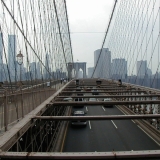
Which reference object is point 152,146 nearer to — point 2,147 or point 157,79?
point 157,79

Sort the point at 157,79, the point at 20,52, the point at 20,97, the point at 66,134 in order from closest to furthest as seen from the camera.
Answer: the point at 20,97 < the point at 20,52 < the point at 157,79 < the point at 66,134

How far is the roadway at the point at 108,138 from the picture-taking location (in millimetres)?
12664

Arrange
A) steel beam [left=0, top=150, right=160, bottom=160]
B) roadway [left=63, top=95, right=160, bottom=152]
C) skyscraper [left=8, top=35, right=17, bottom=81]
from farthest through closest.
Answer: roadway [left=63, top=95, right=160, bottom=152] < skyscraper [left=8, top=35, right=17, bottom=81] < steel beam [left=0, top=150, right=160, bottom=160]

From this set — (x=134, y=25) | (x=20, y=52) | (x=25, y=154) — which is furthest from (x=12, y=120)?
(x=134, y=25)

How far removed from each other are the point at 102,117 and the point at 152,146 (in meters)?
8.88

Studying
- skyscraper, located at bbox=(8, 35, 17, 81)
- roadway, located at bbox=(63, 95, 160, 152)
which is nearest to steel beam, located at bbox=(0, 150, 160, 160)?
skyscraper, located at bbox=(8, 35, 17, 81)

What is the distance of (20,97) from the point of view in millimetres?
5848

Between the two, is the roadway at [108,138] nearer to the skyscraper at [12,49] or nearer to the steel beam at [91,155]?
the skyscraper at [12,49]

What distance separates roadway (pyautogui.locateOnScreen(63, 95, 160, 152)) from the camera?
12.7 m

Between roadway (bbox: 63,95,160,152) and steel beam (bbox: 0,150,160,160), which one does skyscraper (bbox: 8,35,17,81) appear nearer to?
steel beam (bbox: 0,150,160,160)

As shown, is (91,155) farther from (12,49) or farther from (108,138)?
(108,138)

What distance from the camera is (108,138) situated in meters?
15.0

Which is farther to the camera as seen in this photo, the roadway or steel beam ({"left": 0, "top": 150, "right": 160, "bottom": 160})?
the roadway

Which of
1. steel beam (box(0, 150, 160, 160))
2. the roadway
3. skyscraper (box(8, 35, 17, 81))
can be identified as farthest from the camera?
the roadway
